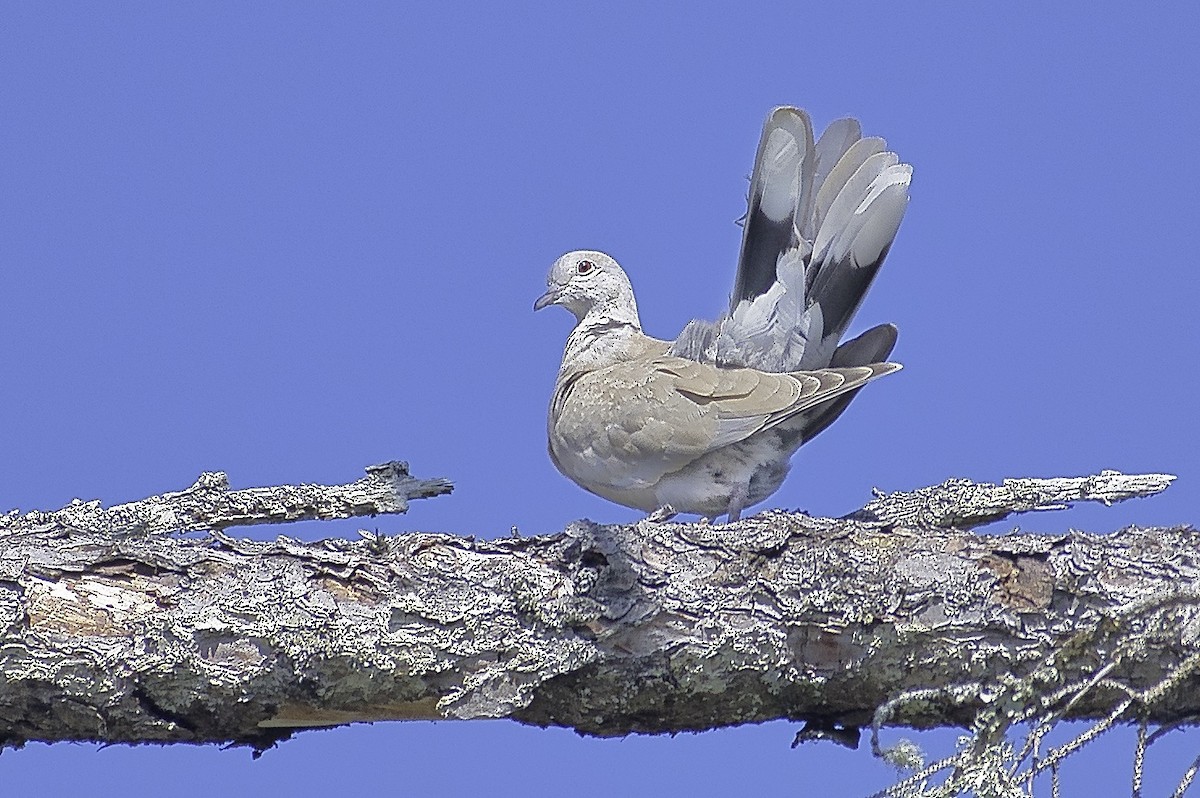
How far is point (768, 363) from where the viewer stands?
4.82 metres

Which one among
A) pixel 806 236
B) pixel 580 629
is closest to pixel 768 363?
pixel 806 236

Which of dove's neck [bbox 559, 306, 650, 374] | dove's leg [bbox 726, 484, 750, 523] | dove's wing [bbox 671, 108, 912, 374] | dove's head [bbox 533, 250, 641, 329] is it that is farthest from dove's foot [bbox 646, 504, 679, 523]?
dove's head [bbox 533, 250, 641, 329]

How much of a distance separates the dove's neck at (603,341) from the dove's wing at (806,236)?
0.65 meters

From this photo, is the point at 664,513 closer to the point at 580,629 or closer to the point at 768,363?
the point at 768,363

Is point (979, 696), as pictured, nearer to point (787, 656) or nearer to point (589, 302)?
point (787, 656)

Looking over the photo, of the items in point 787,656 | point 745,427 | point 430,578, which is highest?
point 745,427

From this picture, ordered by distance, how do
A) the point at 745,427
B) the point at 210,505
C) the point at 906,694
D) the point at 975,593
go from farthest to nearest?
the point at 745,427 < the point at 210,505 < the point at 975,593 < the point at 906,694

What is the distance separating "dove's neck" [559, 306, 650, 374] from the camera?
17.7 feet

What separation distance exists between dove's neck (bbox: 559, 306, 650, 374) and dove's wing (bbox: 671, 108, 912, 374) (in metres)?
0.65

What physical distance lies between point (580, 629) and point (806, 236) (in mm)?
2123

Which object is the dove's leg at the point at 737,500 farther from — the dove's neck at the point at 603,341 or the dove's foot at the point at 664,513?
the dove's neck at the point at 603,341

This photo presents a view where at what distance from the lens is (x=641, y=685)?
118 inches

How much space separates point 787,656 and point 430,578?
0.77 meters

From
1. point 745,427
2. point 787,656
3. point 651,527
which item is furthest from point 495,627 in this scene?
point 745,427
